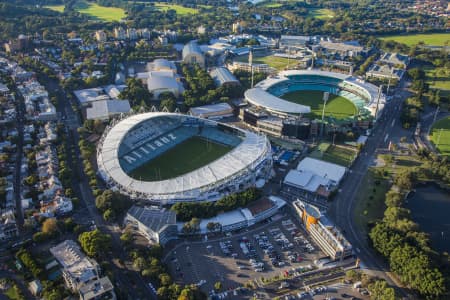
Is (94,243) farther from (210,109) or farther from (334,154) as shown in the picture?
(210,109)

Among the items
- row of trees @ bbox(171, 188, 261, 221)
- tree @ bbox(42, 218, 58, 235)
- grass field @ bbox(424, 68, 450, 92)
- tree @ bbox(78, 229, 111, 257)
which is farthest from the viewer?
grass field @ bbox(424, 68, 450, 92)

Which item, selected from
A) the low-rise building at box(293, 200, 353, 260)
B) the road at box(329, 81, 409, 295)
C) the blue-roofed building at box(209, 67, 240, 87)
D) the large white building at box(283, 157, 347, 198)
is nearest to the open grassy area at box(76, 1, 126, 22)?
the blue-roofed building at box(209, 67, 240, 87)

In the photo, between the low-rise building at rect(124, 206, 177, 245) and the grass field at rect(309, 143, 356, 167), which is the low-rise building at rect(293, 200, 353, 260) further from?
the grass field at rect(309, 143, 356, 167)

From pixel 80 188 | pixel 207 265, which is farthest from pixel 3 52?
pixel 207 265

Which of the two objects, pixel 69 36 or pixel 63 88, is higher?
pixel 69 36

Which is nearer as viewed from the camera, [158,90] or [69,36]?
[158,90]

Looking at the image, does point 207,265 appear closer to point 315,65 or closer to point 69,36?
point 315,65

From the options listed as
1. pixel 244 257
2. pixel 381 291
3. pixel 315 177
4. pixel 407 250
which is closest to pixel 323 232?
pixel 407 250
